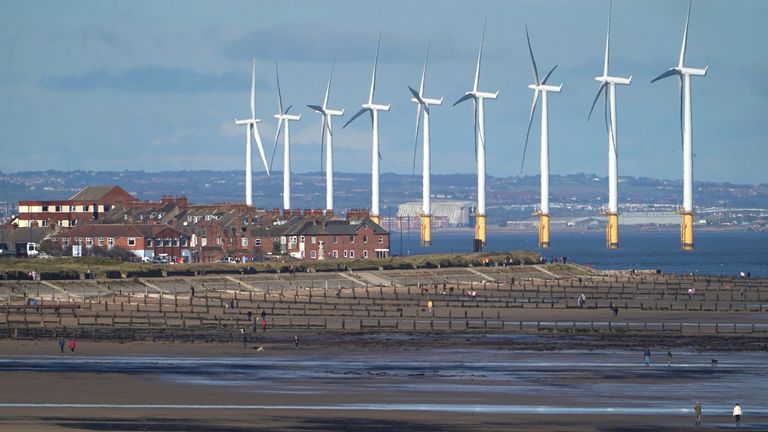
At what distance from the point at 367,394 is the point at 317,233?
114647 millimetres

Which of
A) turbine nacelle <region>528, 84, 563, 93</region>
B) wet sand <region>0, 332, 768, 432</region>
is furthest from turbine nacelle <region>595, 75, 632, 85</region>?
wet sand <region>0, 332, 768, 432</region>

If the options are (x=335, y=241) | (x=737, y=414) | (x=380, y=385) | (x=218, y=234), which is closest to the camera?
(x=737, y=414)

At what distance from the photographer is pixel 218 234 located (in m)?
183

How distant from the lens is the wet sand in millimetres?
58906

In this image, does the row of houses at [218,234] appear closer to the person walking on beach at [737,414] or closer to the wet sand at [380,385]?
the wet sand at [380,385]

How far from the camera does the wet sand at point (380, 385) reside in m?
58.9

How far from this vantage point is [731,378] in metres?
70.9

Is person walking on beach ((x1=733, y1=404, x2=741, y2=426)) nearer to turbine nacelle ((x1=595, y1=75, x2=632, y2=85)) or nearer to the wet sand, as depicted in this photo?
the wet sand

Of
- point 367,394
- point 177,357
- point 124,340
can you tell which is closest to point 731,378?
point 367,394

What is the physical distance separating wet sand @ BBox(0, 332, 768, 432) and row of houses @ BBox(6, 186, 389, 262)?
283 ft

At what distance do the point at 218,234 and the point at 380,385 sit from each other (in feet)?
381

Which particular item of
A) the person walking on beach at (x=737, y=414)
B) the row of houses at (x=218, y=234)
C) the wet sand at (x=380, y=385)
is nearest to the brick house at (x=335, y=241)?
the row of houses at (x=218, y=234)

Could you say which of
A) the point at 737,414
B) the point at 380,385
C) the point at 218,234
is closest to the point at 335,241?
the point at 218,234

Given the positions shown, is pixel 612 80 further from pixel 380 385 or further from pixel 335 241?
pixel 380 385
